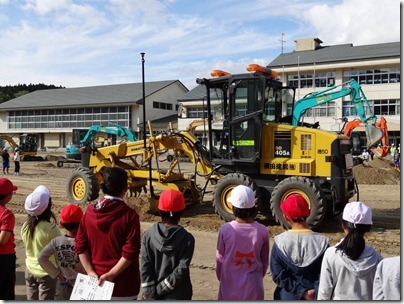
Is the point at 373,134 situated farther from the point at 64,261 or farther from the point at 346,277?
the point at 64,261

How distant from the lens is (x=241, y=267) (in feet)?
12.0

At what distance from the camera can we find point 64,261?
367 cm

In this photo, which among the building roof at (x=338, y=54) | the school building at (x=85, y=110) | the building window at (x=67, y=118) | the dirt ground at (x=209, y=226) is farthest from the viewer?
the building window at (x=67, y=118)

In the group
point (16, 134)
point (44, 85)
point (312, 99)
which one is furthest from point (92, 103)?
point (44, 85)

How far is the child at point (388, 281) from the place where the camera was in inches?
113

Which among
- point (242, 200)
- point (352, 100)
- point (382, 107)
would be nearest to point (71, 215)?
point (242, 200)

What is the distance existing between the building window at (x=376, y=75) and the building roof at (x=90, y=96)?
22367 millimetres

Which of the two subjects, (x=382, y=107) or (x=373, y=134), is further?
(x=382, y=107)

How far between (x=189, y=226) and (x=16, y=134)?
5368 centimetres

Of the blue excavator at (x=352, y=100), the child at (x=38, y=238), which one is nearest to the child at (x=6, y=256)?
the child at (x=38, y=238)

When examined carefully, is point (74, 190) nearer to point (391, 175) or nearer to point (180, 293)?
point (180, 293)

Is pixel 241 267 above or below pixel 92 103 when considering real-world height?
below

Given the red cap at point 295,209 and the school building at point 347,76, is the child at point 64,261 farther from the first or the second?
the school building at point 347,76

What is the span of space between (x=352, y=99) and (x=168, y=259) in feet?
33.2
